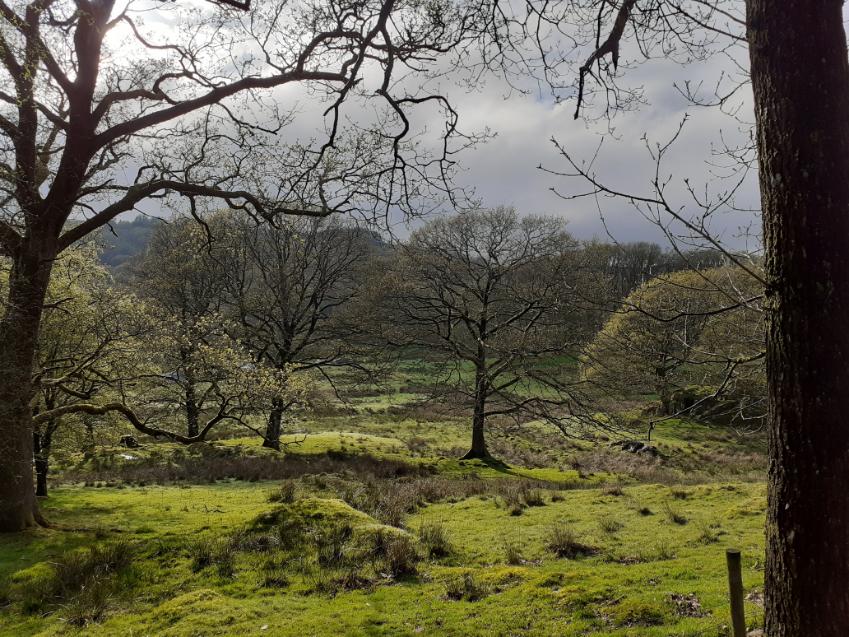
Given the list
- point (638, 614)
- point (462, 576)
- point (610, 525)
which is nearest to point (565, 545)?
point (610, 525)

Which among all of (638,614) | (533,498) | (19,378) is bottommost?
(533,498)

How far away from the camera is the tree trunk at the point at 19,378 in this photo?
9.04 meters

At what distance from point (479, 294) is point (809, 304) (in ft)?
65.2

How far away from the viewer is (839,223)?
9.50 ft

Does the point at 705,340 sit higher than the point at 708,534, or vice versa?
the point at 705,340

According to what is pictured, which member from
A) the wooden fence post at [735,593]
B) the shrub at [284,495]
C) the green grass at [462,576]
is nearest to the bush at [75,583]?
the green grass at [462,576]

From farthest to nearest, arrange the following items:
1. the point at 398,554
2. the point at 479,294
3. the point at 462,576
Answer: the point at 479,294
the point at 398,554
the point at 462,576

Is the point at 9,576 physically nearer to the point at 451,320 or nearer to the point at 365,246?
the point at 451,320

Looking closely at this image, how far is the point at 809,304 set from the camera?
293cm

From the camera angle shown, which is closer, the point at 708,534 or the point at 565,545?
the point at 565,545

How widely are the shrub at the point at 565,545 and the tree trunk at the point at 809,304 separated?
245 inches

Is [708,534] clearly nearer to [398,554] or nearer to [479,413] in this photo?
[398,554]

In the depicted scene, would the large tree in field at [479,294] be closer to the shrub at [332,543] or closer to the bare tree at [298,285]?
the bare tree at [298,285]

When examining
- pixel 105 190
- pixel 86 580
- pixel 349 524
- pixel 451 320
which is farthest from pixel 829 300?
pixel 451 320
